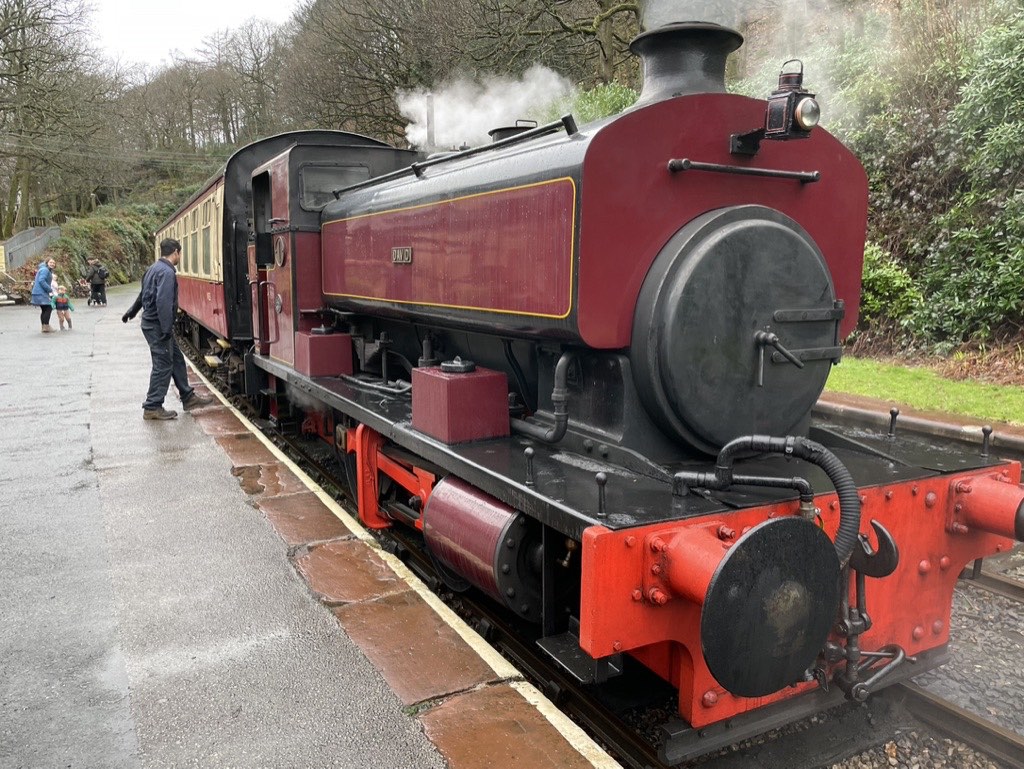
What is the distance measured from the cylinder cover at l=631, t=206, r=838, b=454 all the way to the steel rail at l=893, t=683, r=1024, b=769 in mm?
1264

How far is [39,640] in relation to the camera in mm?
3318

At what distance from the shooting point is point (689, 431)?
302cm

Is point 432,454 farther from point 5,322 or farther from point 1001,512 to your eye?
point 5,322

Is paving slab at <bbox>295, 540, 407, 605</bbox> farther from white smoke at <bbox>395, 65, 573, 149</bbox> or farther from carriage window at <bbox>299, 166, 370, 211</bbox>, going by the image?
white smoke at <bbox>395, 65, 573, 149</bbox>

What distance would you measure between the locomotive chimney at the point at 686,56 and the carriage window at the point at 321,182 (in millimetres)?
3458

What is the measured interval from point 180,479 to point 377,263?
7.60 feet

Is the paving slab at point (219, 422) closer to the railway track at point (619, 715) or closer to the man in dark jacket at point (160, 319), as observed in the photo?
the man in dark jacket at point (160, 319)

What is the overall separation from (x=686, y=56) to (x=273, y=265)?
4552mm

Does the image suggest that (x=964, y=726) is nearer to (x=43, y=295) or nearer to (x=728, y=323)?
(x=728, y=323)

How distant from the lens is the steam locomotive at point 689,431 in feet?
7.97

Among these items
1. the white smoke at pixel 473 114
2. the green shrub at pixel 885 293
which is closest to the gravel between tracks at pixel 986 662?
the white smoke at pixel 473 114

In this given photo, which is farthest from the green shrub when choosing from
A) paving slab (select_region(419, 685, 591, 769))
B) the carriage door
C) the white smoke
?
paving slab (select_region(419, 685, 591, 769))

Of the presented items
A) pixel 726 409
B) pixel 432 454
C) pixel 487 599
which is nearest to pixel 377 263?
pixel 432 454

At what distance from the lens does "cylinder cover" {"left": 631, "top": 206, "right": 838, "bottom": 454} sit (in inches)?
113
